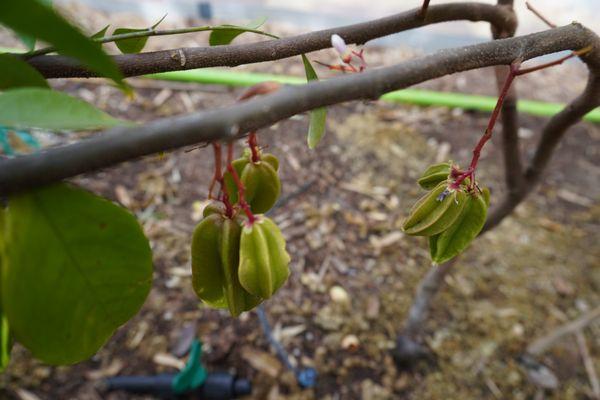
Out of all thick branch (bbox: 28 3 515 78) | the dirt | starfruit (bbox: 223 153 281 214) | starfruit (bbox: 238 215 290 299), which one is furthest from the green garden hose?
starfruit (bbox: 238 215 290 299)

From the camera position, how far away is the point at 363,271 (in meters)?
1.59

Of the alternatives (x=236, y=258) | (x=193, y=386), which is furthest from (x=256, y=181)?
(x=193, y=386)

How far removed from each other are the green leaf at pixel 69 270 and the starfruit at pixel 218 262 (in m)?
0.10

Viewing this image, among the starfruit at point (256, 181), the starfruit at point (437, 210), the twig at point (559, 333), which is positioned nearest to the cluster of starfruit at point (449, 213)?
the starfruit at point (437, 210)

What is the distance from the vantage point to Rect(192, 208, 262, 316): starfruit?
0.47m

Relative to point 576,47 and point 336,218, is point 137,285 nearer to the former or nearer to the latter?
point 576,47

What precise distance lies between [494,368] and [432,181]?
3.32 ft

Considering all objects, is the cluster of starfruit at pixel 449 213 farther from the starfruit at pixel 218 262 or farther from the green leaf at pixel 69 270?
the green leaf at pixel 69 270

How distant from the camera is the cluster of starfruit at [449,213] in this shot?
53cm

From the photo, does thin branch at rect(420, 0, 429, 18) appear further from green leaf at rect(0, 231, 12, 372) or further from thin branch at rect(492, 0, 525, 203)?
green leaf at rect(0, 231, 12, 372)

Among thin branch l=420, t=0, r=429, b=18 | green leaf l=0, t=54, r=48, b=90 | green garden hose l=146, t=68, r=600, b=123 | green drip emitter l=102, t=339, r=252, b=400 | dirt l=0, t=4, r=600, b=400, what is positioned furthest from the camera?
green garden hose l=146, t=68, r=600, b=123

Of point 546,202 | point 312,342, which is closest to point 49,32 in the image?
point 312,342

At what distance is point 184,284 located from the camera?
151cm

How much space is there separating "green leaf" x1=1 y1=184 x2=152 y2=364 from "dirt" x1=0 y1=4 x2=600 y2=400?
3.34 feet
